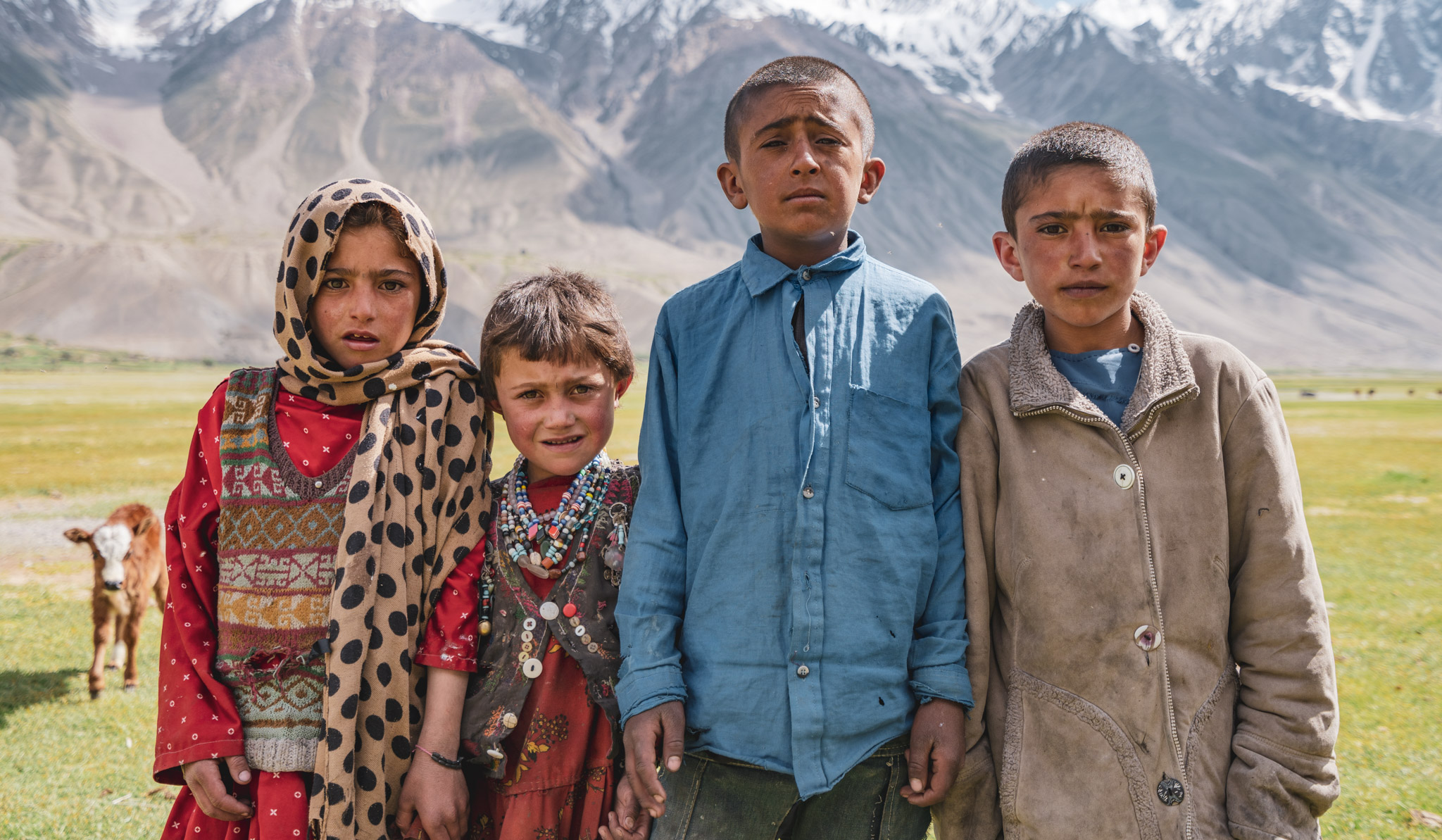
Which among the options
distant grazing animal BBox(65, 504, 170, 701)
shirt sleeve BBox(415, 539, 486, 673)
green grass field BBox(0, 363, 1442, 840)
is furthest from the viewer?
distant grazing animal BBox(65, 504, 170, 701)

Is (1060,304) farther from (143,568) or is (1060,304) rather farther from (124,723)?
(143,568)

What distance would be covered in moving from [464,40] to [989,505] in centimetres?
18774

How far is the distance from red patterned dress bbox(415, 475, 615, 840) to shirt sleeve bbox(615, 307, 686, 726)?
0.71 feet

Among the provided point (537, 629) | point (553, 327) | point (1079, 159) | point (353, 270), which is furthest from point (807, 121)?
point (537, 629)

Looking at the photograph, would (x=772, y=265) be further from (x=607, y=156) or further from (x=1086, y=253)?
(x=607, y=156)

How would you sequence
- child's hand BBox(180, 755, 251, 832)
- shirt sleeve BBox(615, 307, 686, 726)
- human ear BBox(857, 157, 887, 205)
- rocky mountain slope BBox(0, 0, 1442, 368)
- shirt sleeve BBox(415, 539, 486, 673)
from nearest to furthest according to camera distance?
shirt sleeve BBox(615, 307, 686, 726), child's hand BBox(180, 755, 251, 832), shirt sleeve BBox(415, 539, 486, 673), human ear BBox(857, 157, 887, 205), rocky mountain slope BBox(0, 0, 1442, 368)

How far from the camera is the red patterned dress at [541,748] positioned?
2305 mm

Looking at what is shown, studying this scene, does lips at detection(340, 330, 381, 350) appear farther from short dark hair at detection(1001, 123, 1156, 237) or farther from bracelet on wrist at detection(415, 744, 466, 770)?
short dark hair at detection(1001, 123, 1156, 237)

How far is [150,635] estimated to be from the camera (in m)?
7.34

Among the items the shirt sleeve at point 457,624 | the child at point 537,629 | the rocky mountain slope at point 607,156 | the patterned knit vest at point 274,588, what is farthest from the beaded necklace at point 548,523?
the rocky mountain slope at point 607,156

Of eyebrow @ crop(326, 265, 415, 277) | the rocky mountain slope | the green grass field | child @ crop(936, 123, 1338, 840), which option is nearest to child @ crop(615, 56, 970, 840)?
child @ crop(936, 123, 1338, 840)

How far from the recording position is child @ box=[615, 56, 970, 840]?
205 centimetres

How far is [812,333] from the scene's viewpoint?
2.24m

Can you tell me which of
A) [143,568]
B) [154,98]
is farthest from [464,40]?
[143,568]
